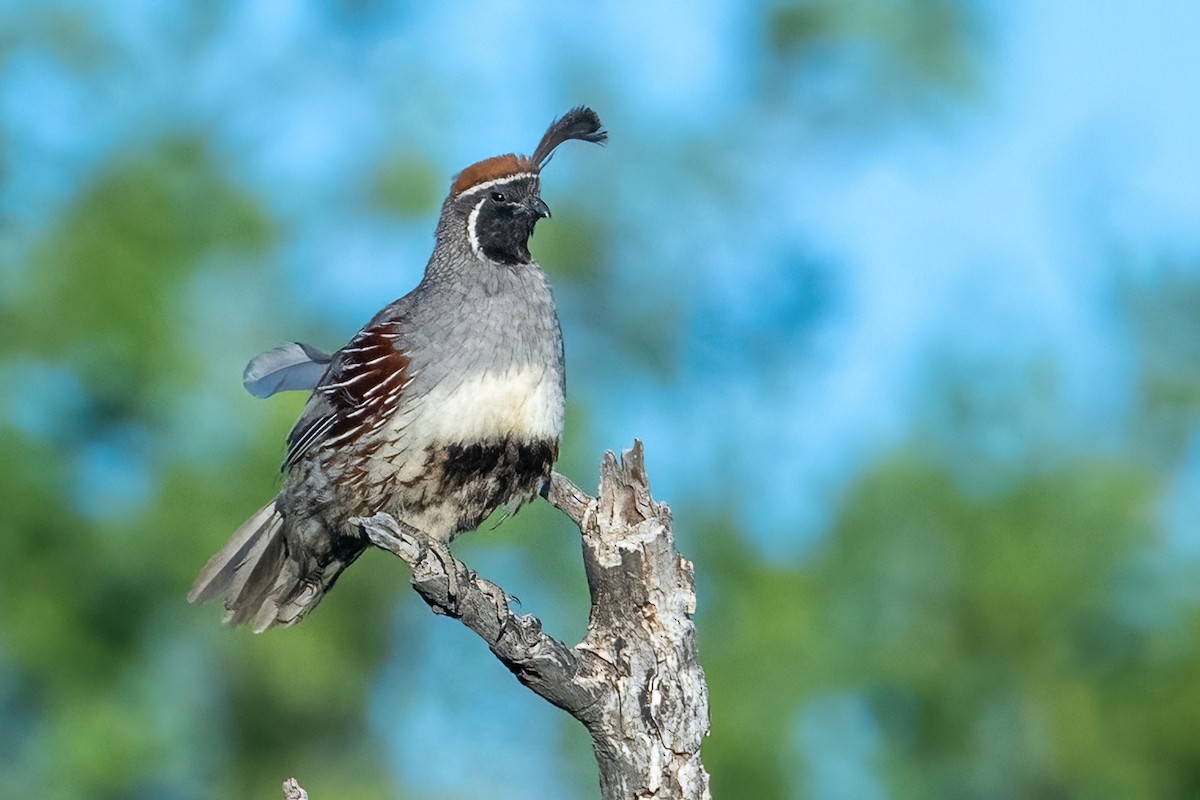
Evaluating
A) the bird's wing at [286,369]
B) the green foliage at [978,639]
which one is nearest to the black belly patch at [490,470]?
the bird's wing at [286,369]

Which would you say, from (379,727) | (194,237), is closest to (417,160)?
(194,237)

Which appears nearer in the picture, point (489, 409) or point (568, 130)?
point (489, 409)

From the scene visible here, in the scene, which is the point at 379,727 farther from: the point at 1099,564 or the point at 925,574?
the point at 1099,564

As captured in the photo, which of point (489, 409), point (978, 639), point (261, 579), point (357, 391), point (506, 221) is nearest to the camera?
point (489, 409)

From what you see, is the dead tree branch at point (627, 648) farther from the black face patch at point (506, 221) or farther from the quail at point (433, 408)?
the black face patch at point (506, 221)

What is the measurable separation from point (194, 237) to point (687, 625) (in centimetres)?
928

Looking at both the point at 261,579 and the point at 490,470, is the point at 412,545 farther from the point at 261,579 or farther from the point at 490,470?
the point at 261,579

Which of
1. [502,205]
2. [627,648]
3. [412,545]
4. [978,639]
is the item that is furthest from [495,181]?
[978,639]

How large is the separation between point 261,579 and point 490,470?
3.46ft

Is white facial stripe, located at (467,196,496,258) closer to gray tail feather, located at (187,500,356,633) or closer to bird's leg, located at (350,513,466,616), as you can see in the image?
bird's leg, located at (350,513,466,616)

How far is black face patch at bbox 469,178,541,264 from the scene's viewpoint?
195 inches

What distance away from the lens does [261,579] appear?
17.0 ft

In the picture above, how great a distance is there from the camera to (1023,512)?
12.5 metres

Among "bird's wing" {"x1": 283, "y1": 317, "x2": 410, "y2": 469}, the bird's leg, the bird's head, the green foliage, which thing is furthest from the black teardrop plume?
the green foliage
